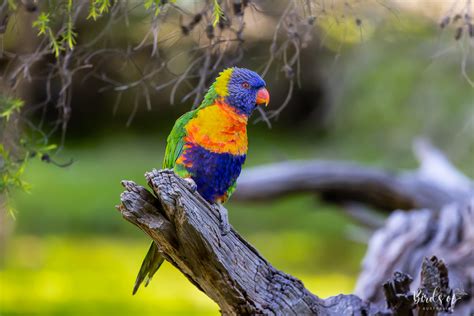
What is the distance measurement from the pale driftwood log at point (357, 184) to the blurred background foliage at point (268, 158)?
29cm

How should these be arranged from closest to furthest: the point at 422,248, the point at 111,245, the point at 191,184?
1. the point at 191,184
2. the point at 422,248
3. the point at 111,245

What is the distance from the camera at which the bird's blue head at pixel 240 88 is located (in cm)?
213

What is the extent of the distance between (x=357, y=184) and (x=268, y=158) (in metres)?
4.41

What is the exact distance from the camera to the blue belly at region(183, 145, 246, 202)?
2076 mm

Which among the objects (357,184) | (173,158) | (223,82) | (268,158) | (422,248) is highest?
(268,158)

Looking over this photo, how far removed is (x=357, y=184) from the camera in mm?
4570

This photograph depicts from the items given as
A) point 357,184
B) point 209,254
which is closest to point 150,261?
point 209,254

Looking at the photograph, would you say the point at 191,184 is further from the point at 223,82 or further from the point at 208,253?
the point at 223,82

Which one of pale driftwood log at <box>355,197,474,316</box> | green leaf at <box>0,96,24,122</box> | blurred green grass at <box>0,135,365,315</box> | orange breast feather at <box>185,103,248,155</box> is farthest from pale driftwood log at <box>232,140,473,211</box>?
green leaf at <box>0,96,24,122</box>

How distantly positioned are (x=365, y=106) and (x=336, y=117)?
0.97 meters

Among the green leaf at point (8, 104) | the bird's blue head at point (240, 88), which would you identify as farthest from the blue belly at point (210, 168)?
the green leaf at point (8, 104)

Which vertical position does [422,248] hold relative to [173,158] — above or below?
above

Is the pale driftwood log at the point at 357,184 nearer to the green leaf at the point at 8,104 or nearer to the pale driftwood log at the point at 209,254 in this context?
the pale driftwood log at the point at 209,254

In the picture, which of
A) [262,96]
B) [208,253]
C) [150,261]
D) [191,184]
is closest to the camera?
[208,253]
